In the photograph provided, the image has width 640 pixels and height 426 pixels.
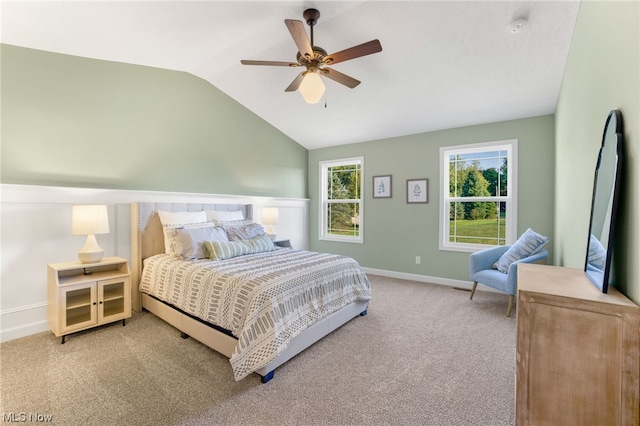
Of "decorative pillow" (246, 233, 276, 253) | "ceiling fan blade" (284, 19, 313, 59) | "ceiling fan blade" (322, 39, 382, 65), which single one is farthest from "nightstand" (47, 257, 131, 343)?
"ceiling fan blade" (322, 39, 382, 65)

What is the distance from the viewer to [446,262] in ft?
14.1

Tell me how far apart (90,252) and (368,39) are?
340 centimetres

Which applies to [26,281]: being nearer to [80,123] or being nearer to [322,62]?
[80,123]

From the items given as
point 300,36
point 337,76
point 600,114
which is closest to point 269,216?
point 337,76

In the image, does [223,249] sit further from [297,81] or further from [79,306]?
[297,81]

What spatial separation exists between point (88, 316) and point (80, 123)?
194cm

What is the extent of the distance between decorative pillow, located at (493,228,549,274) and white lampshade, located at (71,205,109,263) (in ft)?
14.0

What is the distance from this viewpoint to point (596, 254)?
1300mm

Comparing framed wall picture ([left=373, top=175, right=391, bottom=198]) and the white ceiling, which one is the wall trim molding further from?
framed wall picture ([left=373, top=175, right=391, bottom=198])

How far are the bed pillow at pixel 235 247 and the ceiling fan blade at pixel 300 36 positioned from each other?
199 centimetres

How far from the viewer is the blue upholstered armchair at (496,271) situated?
2998 mm

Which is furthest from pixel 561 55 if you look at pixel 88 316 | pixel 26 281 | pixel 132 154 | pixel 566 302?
pixel 26 281

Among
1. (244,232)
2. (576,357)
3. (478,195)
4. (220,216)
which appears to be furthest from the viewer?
(478,195)

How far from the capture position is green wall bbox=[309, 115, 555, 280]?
3.64 metres
